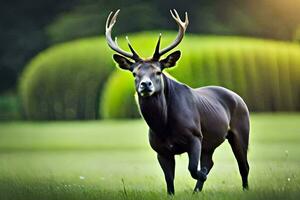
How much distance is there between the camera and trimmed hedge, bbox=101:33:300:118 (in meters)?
22.3

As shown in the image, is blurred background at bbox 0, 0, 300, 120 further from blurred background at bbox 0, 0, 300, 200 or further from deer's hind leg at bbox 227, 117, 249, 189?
deer's hind leg at bbox 227, 117, 249, 189

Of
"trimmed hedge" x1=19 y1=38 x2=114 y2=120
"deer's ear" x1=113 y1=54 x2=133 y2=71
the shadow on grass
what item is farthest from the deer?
"trimmed hedge" x1=19 y1=38 x2=114 y2=120

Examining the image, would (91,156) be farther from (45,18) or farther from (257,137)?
(45,18)

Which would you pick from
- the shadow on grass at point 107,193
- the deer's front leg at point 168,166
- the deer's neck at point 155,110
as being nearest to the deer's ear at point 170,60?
the deer's neck at point 155,110

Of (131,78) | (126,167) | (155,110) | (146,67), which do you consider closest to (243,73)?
(131,78)

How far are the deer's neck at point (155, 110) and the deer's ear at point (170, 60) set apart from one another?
0.23 meters

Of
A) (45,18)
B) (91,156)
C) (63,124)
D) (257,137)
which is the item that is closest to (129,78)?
(63,124)

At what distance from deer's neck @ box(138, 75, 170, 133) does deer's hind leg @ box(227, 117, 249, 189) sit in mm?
1137

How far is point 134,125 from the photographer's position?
19.7 meters

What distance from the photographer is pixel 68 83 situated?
2381cm

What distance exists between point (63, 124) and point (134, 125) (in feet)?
9.68

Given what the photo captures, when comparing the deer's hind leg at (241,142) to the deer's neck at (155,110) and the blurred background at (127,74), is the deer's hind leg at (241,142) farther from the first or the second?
the blurred background at (127,74)

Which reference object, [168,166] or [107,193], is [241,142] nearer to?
[168,166]

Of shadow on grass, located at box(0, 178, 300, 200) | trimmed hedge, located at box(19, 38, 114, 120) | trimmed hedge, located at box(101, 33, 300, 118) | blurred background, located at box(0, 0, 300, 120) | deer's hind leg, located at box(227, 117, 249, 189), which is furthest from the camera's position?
trimmed hedge, located at box(19, 38, 114, 120)
